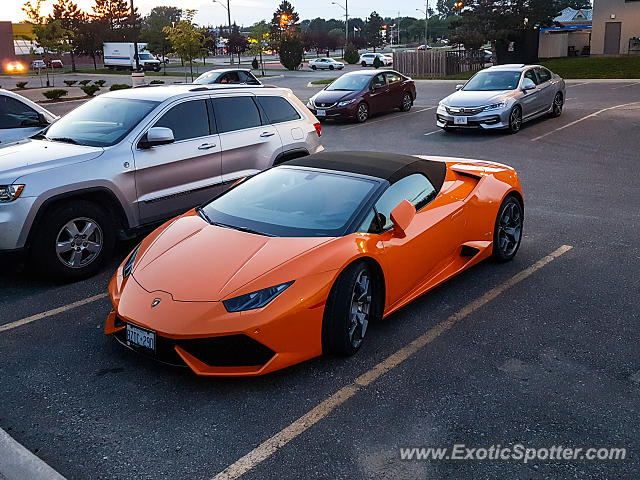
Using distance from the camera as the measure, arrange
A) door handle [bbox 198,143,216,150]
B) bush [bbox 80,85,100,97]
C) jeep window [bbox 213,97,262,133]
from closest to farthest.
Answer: door handle [bbox 198,143,216,150]
jeep window [bbox 213,97,262,133]
bush [bbox 80,85,100,97]

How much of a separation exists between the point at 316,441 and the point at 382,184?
2.32m

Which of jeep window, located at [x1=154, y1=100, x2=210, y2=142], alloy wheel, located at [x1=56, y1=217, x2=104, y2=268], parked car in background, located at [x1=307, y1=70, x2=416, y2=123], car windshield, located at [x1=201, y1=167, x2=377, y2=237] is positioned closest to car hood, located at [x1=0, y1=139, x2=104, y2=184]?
alloy wheel, located at [x1=56, y1=217, x2=104, y2=268]

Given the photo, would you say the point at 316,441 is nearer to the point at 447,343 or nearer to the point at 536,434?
the point at 536,434

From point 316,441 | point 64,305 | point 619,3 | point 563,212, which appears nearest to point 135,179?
point 64,305

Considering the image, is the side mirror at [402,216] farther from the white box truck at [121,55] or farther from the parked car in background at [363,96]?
the white box truck at [121,55]

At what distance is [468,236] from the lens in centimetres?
620

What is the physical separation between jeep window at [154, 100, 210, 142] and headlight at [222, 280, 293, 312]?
3.66 metres

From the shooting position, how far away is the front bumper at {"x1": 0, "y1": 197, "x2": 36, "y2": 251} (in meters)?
6.09

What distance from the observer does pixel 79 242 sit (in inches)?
260

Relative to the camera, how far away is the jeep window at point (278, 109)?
864cm

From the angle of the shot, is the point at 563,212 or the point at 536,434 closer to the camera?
the point at 536,434

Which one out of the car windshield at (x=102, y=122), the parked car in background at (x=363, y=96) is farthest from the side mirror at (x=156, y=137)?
the parked car in background at (x=363, y=96)

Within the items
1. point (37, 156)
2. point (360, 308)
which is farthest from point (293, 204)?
point (37, 156)

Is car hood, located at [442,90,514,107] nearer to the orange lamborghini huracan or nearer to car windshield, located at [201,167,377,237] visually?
the orange lamborghini huracan
